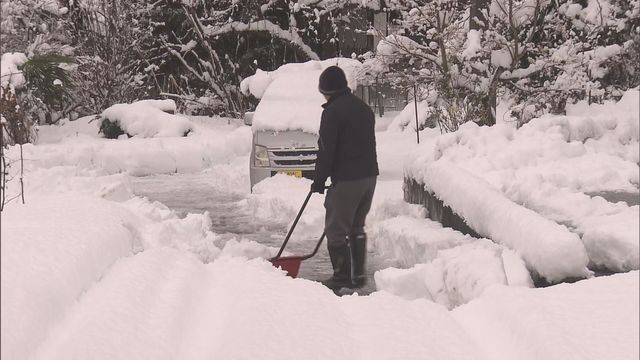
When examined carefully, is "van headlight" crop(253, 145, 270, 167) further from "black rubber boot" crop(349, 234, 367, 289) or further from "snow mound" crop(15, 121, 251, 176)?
"snow mound" crop(15, 121, 251, 176)

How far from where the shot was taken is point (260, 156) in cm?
1127

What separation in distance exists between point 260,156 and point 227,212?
861 millimetres

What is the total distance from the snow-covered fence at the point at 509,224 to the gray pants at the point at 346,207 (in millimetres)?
734

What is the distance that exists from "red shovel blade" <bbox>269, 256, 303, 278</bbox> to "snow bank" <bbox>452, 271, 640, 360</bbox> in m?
2.46

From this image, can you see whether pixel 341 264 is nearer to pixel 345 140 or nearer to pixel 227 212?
pixel 345 140

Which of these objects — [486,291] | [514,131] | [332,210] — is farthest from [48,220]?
[514,131]

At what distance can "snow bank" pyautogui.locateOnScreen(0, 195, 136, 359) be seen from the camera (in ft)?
10.0

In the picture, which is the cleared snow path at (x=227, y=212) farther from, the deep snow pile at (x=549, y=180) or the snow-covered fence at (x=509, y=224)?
the deep snow pile at (x=549, y=180)

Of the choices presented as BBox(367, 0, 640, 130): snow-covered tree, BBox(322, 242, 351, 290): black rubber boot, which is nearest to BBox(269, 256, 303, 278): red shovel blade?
BBox(322, 242, 351, 290): black rubber boot

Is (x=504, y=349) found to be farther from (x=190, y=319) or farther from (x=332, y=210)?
(x=332, y=210)

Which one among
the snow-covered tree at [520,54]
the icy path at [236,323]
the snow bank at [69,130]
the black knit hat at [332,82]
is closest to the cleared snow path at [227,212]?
the black knit hat at [332,82]

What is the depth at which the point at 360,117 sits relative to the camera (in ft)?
22.9

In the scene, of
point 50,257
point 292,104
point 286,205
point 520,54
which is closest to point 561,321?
point 50,257

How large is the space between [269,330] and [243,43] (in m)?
22.1
